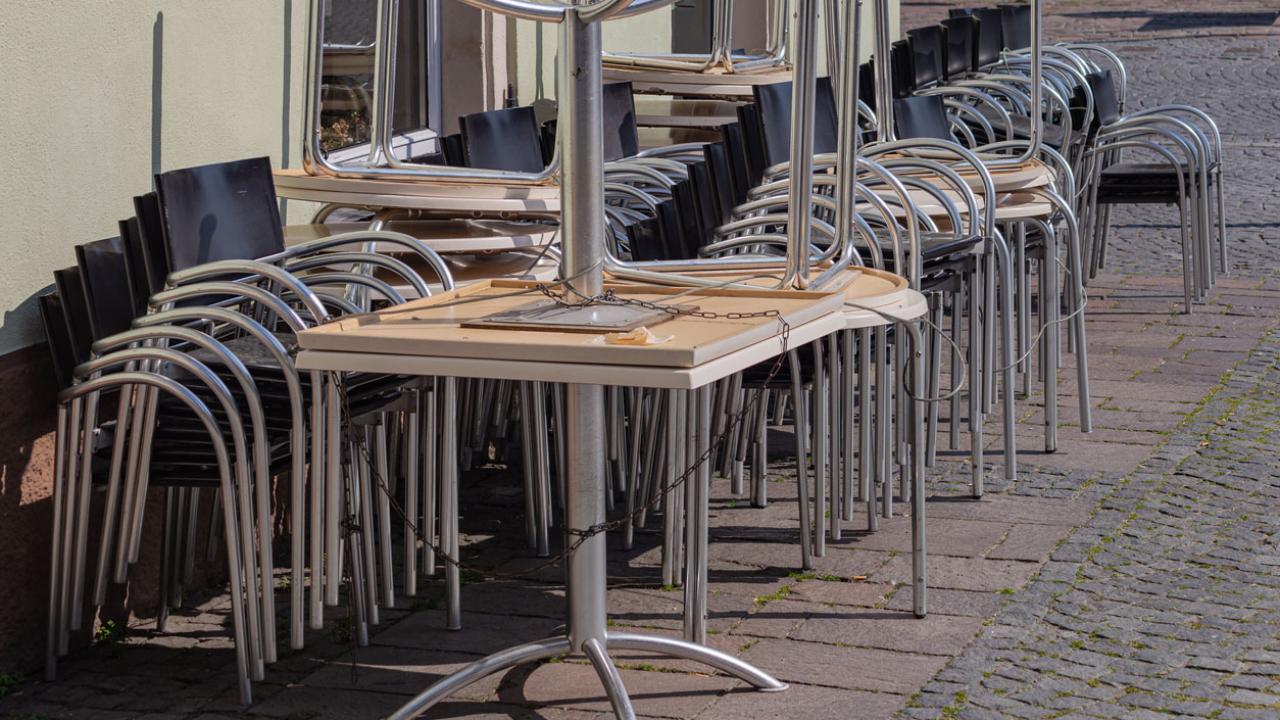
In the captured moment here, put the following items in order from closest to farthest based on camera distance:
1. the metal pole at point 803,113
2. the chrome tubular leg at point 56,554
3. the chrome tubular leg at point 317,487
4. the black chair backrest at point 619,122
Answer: the metal pole at point 803,113 < the chrome tubular leg at point 317,487 < the chrome tubular leg at point 56,554 < the black chair backrest at point 619,122

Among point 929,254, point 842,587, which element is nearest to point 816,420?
point 842,587

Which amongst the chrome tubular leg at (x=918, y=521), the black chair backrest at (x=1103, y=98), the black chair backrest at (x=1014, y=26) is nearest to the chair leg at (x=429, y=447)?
the chrome tubular leg at (x=918, y=521)

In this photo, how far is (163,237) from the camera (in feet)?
14.2

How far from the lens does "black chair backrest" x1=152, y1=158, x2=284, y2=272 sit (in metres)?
4.32

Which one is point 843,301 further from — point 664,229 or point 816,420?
point 664,229

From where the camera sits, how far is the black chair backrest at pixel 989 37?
1082 centimetres

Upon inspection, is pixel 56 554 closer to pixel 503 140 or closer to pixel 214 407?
pixel 214 407

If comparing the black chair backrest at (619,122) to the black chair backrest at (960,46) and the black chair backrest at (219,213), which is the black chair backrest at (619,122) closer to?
the black chair backrest at (219,213)

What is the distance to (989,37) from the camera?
11.0 meters

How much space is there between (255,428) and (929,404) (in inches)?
97.5

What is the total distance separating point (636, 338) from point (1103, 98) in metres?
6.96

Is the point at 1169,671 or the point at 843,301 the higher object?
the point at 843,301

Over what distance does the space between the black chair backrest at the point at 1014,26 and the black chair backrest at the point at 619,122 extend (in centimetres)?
514

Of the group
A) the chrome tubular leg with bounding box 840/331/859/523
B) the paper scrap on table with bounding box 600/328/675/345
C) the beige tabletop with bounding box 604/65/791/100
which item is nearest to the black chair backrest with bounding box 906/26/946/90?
the beige tabletop with bounding box 604/65/791/100
